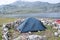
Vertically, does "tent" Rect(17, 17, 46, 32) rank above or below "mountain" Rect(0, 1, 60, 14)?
above

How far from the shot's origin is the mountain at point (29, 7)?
47656 millimetres

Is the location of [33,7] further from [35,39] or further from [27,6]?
[35,39]

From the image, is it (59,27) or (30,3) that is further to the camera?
(30,3)

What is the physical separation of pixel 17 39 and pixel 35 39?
121 cm

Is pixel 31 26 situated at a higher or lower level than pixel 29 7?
higher

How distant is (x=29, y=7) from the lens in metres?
52.4

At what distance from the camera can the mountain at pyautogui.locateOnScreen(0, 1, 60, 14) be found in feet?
156

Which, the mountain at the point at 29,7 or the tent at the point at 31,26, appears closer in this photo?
the tent at the point at 31,26

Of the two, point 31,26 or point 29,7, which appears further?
point 29,7

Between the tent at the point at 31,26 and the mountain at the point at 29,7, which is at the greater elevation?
the tent at the point at 31,26

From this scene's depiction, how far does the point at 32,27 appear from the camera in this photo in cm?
1565

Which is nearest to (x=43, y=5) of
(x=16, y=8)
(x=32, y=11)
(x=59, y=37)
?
(x=32, y=11)

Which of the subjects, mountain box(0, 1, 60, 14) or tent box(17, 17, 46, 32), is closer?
tent box(17, 17, 46, 32)

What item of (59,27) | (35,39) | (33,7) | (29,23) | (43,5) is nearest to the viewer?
(35,39)
